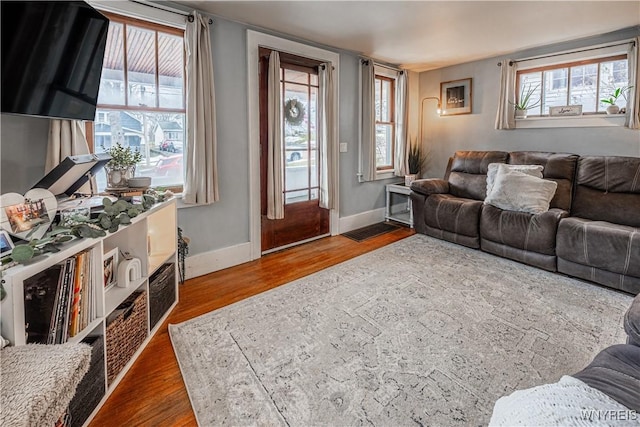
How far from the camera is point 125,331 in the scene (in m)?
1.74

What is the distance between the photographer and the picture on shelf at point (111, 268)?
5.76ft

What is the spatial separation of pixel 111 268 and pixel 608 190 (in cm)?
419

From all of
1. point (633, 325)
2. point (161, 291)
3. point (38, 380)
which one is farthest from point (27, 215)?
point (633, 325)

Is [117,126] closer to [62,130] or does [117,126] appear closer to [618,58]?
[62,130]

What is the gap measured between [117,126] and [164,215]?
819 millimetres

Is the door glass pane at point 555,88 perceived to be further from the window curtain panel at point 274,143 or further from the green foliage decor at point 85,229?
the green foliage decor at point 85,229

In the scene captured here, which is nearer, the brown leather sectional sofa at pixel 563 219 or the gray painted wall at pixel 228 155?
the brown leather sectional sofa at pixel 563 219

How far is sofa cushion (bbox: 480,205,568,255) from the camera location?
9.91 ft

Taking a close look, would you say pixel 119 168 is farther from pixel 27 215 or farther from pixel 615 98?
pixel 615 98

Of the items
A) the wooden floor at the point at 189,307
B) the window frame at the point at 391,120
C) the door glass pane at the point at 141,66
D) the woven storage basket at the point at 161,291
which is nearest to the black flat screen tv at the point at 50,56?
the door glass pane at the point at 141,66

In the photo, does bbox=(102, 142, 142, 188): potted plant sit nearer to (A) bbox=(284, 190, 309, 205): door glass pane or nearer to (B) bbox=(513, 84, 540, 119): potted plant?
(A) bbox=(284, 190, 309, 205): door glass pane

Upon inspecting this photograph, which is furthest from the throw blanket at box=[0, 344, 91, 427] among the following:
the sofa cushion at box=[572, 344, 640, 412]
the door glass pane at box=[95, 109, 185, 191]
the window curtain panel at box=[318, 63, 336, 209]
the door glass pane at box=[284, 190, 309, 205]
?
the window curtain panel at box=[318, 63, 336, 209]

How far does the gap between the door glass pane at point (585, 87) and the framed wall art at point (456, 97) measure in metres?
1.16

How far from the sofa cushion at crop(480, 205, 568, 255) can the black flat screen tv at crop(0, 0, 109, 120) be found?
3.52m
